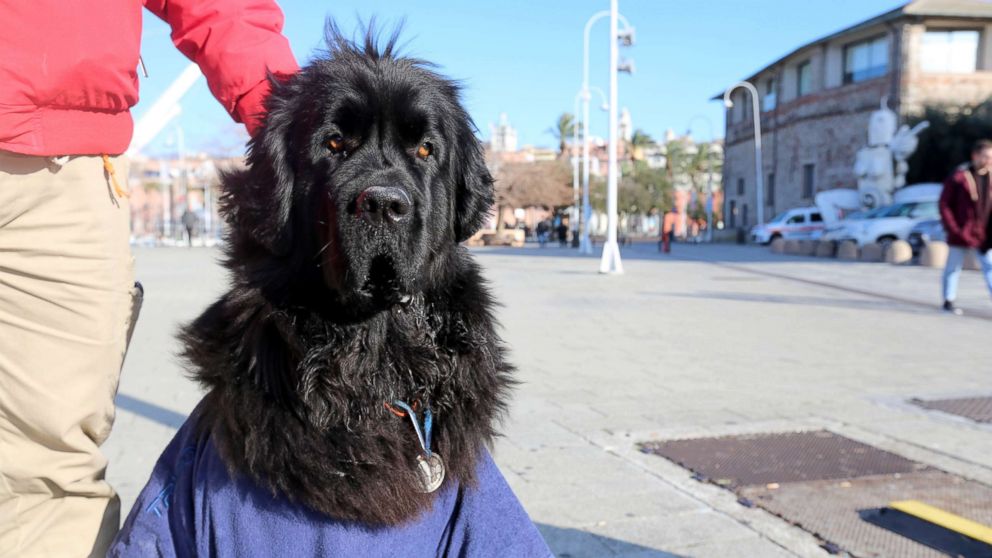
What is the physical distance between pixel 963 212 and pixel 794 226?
28.7m

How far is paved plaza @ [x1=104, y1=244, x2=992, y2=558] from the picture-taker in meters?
3.48

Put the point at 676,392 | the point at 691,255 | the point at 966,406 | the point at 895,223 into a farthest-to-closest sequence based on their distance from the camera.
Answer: the point at 691,255 → the point at 895,223 → the point at 676,392 → the point at 966,406

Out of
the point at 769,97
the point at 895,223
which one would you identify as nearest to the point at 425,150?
the point at 895,223

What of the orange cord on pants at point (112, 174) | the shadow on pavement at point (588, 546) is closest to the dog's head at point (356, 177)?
the orange cord on pants at point (112, 174)

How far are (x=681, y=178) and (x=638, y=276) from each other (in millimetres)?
63144

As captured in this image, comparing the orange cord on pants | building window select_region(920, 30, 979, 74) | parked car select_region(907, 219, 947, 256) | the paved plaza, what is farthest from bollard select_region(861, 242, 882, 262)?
the orange cord on pants

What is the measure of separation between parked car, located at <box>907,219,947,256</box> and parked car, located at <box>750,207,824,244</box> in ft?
39.7

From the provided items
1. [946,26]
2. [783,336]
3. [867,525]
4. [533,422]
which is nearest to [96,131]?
[867,525]

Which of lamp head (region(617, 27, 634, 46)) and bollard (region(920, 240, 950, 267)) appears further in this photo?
lamp head (region(617, 27, 634, 46))

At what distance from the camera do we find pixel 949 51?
39719mm

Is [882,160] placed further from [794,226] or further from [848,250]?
[848,250]

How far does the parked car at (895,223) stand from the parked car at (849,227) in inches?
4.9

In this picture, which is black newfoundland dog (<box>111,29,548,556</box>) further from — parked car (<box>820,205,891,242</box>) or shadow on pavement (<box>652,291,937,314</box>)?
parked car (<box>820,205,891,242</box>)

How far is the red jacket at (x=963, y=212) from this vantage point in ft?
32.3
